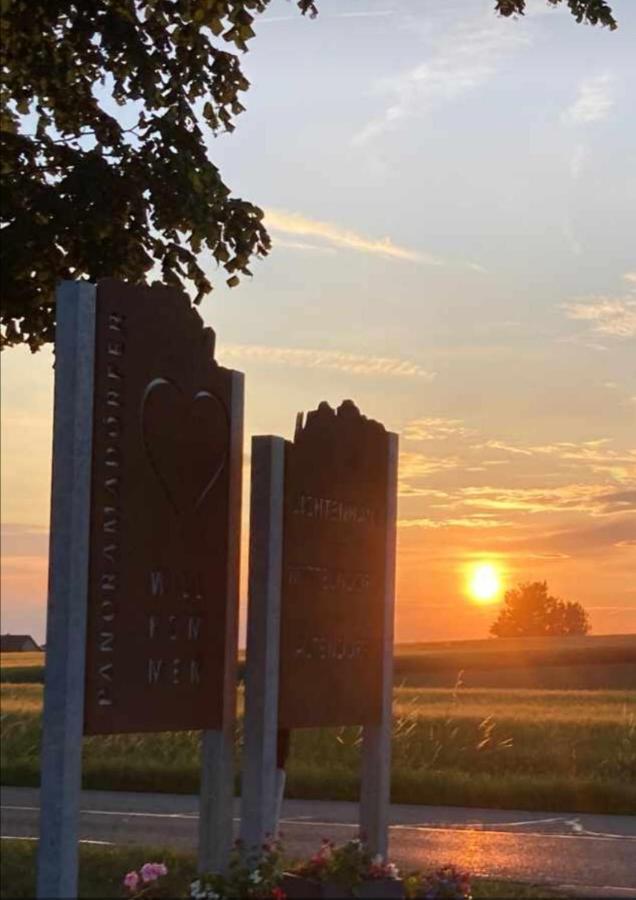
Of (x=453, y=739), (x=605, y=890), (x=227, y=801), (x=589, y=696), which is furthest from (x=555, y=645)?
(x=227, y=801)

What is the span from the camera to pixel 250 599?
9992mm

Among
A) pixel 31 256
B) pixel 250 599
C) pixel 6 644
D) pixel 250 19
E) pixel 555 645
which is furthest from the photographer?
pixel 6 644

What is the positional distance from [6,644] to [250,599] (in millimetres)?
126108

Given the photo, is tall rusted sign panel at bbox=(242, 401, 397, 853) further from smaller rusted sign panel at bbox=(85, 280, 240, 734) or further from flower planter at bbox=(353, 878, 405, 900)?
flower planter at bbox=(353, 878, 405, 900)

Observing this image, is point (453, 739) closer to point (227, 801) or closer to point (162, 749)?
point (162, 749)

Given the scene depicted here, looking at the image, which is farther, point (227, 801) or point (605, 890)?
point (605, 890)

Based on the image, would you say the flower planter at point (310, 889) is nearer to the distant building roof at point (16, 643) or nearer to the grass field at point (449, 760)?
the grass field at point (449, 760)

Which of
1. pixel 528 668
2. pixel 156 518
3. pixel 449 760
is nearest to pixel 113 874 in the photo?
pixel 156 518

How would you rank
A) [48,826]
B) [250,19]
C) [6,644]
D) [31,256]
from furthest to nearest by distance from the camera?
[6,644] < [250,19] < [31,256] < [48,826]

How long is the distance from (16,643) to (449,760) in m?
114

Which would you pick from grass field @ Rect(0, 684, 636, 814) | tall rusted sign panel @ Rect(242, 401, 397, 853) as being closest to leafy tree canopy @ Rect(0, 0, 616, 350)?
tall rusted sign panel @ Rect(242, 401, 397, 853)

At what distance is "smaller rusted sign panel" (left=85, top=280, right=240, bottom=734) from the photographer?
8.59 m

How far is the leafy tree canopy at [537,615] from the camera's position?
5487 inches

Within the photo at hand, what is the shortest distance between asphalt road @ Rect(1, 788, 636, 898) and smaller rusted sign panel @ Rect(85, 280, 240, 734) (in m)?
6.03
